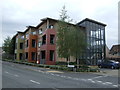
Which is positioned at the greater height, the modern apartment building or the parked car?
the modern apartment building

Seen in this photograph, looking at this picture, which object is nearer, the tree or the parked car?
the parked car

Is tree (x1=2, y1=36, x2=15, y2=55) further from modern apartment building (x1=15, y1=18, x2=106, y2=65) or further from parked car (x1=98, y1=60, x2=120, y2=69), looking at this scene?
parked car (x1=98, y1=60, x2=120, y2=69)

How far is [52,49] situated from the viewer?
36750mm

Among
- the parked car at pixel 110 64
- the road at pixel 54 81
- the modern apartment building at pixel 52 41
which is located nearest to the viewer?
the road at pixel 54 81

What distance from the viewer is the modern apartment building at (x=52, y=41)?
3691cm

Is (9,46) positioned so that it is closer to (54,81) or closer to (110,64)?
(110,64)

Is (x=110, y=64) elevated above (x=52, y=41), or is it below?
below

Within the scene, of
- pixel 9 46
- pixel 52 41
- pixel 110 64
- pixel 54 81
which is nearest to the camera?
pixel 54 81

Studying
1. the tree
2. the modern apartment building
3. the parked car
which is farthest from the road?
the tree

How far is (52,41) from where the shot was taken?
1490 inches

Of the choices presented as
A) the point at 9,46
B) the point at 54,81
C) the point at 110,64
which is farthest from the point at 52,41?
the point at 9,46

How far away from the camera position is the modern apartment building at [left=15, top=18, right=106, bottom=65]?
3691 cm

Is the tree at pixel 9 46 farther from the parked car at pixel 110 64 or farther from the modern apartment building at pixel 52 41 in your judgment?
the parked car at pixel 110 64

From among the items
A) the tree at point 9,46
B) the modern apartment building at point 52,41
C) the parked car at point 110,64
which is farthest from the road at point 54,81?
the tree at point 9,46
